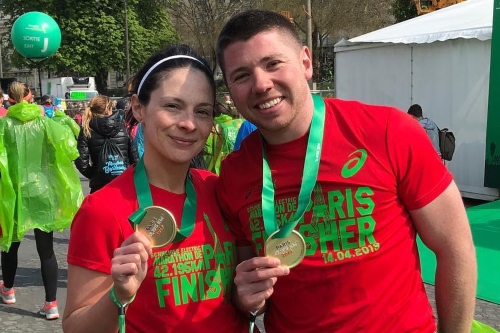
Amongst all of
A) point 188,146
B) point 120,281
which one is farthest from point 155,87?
point 120,281

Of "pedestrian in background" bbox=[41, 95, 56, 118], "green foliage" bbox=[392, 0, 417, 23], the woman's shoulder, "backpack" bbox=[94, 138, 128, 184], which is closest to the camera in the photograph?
the woman's shoulder

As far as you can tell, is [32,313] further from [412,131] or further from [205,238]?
[412,131]

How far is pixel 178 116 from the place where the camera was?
191 cm

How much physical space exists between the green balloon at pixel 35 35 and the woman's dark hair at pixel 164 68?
38.1 feet

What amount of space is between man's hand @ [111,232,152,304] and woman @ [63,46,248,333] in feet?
0.10

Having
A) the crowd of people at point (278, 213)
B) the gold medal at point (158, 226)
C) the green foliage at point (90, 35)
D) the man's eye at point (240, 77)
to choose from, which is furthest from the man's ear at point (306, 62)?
the green foliage at point (90, 35)

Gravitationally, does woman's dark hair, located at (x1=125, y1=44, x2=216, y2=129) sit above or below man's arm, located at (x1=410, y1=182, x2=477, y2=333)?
above

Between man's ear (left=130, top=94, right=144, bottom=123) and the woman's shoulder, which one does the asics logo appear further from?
man's ear (left=130, top=94, right=144, bottom=123)

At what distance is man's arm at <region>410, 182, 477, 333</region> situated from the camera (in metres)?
1.85

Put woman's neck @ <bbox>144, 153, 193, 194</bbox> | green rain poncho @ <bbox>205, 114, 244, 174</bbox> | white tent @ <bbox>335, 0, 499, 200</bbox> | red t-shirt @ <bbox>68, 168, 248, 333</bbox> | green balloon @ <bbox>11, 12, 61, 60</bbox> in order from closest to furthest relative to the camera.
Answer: red t-shirt @ <bbox>68, 168, 248, 333</bbox> < woman's neck @ <bbox>144, 153, 193, 194</bbox> < green rain poncho @ <bbox>205, 114, 244, 174</bbox> < white tent @ <bbox>335, 0, 499, 200</bbox> < green balloon @ <bbox>11, 12, 61, 60</bbox>

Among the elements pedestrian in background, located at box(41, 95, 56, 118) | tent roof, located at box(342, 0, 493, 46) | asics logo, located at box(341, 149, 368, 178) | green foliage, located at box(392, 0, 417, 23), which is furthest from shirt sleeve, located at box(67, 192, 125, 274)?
green foliage, located at box(392, 0, 417, 23)

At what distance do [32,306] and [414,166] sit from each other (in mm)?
4379

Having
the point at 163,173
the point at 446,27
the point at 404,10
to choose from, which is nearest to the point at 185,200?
the point at 163,173

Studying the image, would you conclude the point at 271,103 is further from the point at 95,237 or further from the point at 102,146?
the point at 102,146
